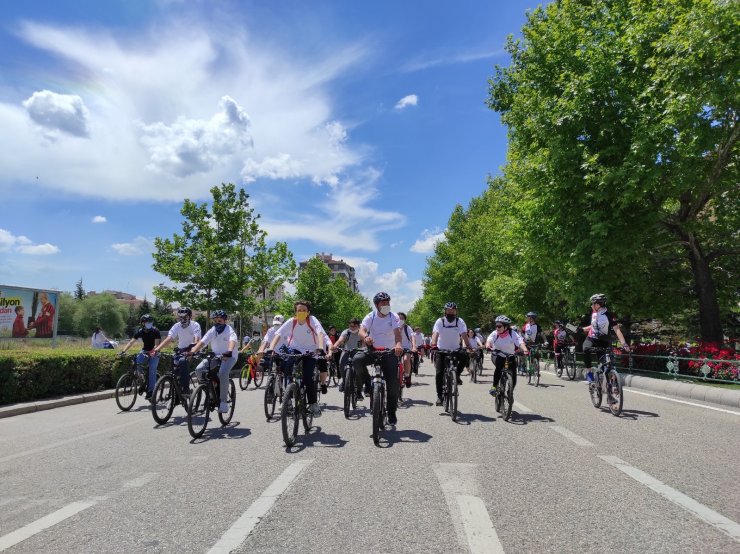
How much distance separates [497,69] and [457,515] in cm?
2366

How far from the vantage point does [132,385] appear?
11.2m

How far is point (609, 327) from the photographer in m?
9.76

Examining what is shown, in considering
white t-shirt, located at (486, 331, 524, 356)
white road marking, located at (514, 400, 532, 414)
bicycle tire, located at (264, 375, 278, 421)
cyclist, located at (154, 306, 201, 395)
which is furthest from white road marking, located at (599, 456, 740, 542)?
cyclist, located at (154, 306, 201, 395)

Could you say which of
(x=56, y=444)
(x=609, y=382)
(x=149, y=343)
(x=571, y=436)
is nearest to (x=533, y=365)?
(x=609, y=382)

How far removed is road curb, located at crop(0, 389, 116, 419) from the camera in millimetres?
10461

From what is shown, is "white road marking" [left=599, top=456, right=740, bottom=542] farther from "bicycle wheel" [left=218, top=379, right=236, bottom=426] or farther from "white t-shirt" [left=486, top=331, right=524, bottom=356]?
"bicycle wheel" [left=218, top=379, right=236, bottom=426]

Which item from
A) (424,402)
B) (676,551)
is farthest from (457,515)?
(424,402)

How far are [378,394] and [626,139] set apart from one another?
1388 centimetres

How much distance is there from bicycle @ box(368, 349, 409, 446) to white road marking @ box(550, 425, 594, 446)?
2.47 meters

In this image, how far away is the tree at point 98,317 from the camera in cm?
9256

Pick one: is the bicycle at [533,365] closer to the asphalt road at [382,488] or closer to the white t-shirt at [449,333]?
the asphalt road at [382,488]

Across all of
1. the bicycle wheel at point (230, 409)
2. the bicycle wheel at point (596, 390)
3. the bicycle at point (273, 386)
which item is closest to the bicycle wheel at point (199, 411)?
the bicycle wheel at point (230, 409)

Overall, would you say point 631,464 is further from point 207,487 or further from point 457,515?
point 207,487

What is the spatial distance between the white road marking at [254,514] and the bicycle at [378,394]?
4.58 feet
